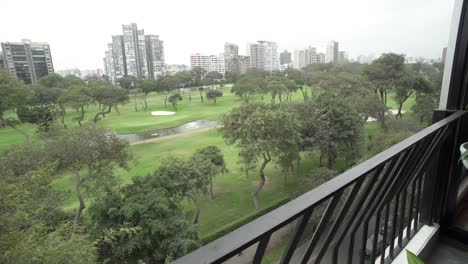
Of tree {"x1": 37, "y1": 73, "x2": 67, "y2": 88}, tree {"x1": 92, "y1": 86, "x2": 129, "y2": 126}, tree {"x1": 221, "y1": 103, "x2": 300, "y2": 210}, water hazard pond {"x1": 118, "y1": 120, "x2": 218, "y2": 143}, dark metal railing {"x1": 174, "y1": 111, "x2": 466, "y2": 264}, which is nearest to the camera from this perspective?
dark metal railing {"x1": 174, "y1": 111, "x2": 466, "y2": 264}

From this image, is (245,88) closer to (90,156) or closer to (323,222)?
Answer: (90,156)

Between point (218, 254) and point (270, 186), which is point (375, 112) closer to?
point (270, 186)

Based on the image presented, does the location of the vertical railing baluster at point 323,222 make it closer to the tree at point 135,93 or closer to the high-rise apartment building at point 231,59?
the tree at point 135,93

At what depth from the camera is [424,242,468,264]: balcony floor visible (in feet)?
4.27

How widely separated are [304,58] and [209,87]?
1.72 meters

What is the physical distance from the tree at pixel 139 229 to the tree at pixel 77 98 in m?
1.68

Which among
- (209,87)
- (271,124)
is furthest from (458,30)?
(271,124)

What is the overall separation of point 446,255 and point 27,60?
3.55 m

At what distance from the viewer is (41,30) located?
2723 millimetres

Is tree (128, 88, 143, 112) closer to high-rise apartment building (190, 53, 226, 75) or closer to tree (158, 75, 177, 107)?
tree (158, 75, 177, 107)

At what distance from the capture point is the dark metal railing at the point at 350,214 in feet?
1.20

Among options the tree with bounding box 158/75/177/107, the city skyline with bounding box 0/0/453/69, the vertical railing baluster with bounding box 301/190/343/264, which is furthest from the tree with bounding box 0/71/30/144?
the vertical railing baluster with bounding box 301/190/343/264

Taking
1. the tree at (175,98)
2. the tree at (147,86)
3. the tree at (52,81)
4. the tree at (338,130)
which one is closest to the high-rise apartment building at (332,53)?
the tree at (338,130)

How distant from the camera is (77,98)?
3.28 metres
